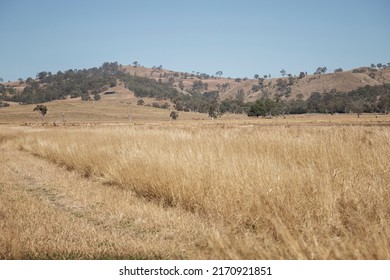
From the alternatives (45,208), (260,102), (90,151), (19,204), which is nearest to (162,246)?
(45,208)

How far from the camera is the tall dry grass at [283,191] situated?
3.13 metres

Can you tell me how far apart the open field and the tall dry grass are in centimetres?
2

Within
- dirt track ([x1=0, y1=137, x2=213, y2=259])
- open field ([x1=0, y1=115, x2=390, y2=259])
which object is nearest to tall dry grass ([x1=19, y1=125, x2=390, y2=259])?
open field ([x1=0, y1=115, x2=390, y2=259])

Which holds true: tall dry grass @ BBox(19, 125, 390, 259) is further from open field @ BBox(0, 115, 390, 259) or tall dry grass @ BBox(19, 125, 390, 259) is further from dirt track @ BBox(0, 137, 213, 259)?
dirt track @ BBox(0, 137, 213, 259)

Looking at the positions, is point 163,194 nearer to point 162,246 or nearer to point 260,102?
point 162,246

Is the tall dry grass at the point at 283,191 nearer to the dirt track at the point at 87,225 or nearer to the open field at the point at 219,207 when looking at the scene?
the open field at the point at 219,207

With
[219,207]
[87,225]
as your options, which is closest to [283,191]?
[219,207]

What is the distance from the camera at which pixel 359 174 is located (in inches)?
217

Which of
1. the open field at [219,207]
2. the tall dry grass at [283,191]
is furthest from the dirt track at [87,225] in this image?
the tall dry grass at [283,191]

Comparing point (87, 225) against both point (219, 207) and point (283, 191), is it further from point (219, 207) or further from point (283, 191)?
point (283, 191)

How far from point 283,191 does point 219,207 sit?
3.06ft

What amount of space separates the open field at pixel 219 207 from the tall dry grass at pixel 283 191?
0.06 feet

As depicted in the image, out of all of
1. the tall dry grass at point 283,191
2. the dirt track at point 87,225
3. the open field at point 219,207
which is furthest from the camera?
the dirt track at point 87,225

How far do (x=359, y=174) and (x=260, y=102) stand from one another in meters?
112
